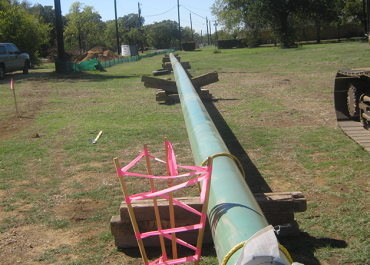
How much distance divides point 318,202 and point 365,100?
3.53 m

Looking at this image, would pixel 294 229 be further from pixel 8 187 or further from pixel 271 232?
pixel 8 187

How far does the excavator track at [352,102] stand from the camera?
631 cm

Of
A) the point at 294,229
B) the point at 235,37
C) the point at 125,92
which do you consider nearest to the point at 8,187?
the point at 294,229

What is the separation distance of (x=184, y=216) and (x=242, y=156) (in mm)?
2521

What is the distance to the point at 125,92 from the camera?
504 inches

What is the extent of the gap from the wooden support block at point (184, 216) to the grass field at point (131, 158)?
14 centimetres

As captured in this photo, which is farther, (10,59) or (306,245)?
(10,59)

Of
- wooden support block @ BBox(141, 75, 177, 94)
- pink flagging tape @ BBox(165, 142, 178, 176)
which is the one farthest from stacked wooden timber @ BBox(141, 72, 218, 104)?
pink flagging tape @ BBox(165, 142, 178, 176)

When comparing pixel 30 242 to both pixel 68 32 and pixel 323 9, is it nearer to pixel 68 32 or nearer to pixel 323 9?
pixel 323 9

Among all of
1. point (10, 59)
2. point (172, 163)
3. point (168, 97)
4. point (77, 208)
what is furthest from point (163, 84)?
point (10, 59)

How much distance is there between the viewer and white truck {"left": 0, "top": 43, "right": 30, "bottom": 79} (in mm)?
18856

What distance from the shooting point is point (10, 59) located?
770 inches

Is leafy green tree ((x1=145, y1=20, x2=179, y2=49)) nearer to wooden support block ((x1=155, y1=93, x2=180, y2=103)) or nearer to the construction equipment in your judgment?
wooden support block ((x1=155, y1=93, x2=180, y2=103))

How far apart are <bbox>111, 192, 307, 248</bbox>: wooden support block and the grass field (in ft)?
0.45
